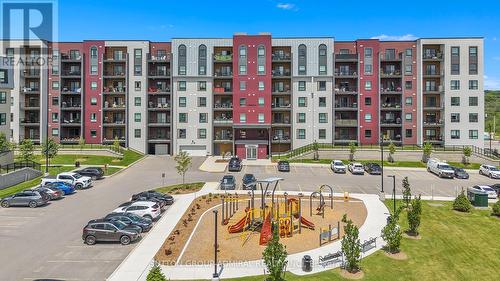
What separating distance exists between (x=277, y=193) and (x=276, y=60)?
35.1m

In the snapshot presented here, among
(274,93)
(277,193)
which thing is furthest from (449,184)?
(274,93)

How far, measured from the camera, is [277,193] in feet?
130

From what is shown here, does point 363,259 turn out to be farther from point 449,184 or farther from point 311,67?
point 311,67

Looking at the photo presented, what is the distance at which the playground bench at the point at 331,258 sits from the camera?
21.4m

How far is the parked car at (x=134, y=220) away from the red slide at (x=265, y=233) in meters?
9.02

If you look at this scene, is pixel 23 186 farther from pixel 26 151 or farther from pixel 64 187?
pixel 26 151

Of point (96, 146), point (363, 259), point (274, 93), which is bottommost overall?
point (363, 259)

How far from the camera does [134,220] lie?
27.0 m

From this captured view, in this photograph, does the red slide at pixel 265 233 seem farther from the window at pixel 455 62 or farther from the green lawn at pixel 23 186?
the window at pixel 455 62

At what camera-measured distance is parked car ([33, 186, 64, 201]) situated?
113 ft

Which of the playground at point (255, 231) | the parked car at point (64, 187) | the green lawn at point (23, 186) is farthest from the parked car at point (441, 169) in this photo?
the green lawn at point (23, 186)

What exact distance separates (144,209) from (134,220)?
2435mm

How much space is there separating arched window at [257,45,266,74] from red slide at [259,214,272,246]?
45.5 metres

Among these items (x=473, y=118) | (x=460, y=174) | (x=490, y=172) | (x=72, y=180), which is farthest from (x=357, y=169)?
(x=72, y=180)
